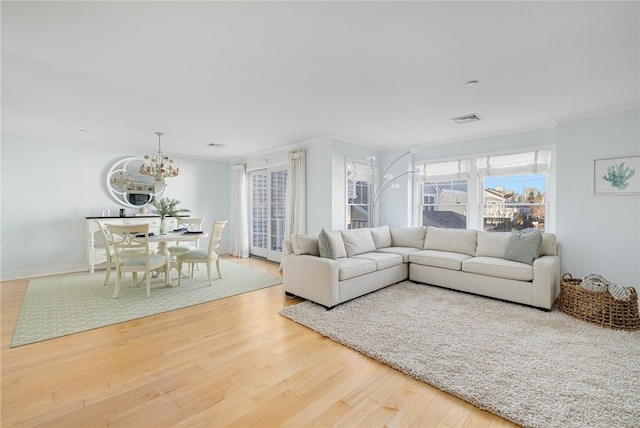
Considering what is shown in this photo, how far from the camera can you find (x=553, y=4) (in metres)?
1.69

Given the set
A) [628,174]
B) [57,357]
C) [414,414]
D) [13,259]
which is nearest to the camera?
[414,414]

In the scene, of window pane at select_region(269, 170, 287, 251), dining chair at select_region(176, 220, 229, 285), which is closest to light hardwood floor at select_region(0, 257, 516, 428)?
dining chair at select_region(176, 220, 229, 285)

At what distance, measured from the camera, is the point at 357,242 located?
14.2ft

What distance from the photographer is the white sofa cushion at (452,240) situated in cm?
436

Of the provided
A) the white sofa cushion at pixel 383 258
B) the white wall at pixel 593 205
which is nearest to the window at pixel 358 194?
the white sofa cushion at pixel 383 258

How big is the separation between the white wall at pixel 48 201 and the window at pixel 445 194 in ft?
19.5

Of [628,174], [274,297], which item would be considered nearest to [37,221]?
[274,297]

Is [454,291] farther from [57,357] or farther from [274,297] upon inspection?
[57,357]

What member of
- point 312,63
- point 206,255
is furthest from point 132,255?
point 312,63

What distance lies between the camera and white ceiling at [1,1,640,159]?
1787mm

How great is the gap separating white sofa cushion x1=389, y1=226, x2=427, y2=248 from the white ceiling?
185 cm

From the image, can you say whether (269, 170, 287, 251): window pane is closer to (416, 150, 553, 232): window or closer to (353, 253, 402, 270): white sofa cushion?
(353, 253, 402, 270): white sofa cushion

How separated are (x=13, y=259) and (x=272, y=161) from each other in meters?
4.74

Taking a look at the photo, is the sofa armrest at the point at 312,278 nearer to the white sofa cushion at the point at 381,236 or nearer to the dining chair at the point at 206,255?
the dining chair at the point at 206,255
